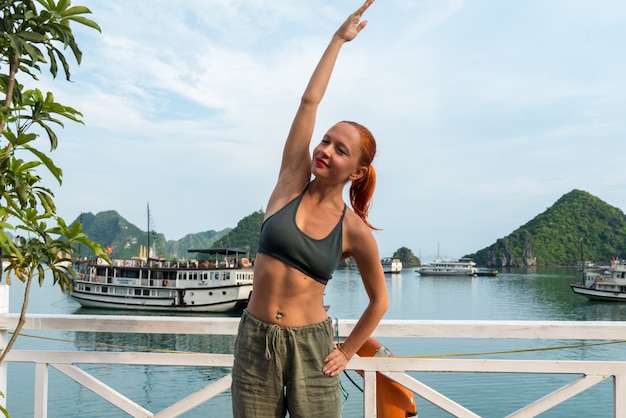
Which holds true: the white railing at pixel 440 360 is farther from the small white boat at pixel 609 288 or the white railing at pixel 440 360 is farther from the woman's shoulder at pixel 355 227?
the small white boat at pixel 609 288

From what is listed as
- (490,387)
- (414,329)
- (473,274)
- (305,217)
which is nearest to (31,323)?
(305,217)

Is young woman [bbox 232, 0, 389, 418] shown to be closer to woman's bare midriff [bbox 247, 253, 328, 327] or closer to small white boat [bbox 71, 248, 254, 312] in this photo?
woman's bare midriff [bbox 247, 253, 328, 327]

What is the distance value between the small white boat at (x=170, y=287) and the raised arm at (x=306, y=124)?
97.4 ft

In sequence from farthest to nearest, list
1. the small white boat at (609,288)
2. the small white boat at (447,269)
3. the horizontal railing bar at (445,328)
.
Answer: the small white boat at (447,269) < the small white boat at (609,288) < the horizontal railing bar at (445,328)

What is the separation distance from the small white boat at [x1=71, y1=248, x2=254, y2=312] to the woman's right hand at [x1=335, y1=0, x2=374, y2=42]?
1170 inches

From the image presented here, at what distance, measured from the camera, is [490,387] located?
15.6 metres

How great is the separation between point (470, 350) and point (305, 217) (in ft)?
71.2

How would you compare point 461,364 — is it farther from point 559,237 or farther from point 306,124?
point 559,237

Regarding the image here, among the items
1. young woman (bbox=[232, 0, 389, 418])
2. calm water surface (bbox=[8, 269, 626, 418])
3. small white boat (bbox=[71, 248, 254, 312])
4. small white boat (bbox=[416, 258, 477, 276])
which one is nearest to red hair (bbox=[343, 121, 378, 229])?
young woman (bbox=[232, 0, 389, 418])

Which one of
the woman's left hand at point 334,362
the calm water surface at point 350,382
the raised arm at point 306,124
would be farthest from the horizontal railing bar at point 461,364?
the calm water surface at point 350,382

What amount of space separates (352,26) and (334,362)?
1144 millimetres

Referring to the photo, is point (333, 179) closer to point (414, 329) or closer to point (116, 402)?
point (414, 329)

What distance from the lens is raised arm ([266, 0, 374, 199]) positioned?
1866 mm

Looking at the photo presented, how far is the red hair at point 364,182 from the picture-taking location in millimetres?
1818
